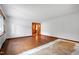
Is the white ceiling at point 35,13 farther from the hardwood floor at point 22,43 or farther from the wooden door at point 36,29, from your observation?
the hardwood floor at point 22,43

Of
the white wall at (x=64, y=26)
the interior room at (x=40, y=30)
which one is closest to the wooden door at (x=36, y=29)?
the interior room at (x=40, y=30)

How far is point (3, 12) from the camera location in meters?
1.42

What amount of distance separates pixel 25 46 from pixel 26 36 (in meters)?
0.23

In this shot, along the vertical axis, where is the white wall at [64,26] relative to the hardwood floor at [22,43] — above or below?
above

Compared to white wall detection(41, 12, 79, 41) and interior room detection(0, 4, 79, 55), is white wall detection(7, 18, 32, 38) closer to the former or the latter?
interior room detection(0, 4, 79, 55)

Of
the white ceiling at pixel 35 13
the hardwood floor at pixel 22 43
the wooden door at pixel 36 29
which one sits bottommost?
the hardwood floor at pixel 22 43

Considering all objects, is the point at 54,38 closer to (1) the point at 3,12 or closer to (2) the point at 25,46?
(2) the point at 25,46

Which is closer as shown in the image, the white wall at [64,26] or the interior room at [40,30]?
the interior room at [40,30]

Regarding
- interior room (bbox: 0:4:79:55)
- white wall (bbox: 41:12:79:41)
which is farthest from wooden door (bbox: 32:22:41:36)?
white wall (bbox: 41:12:79:41)

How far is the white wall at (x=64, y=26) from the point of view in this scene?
160cm
